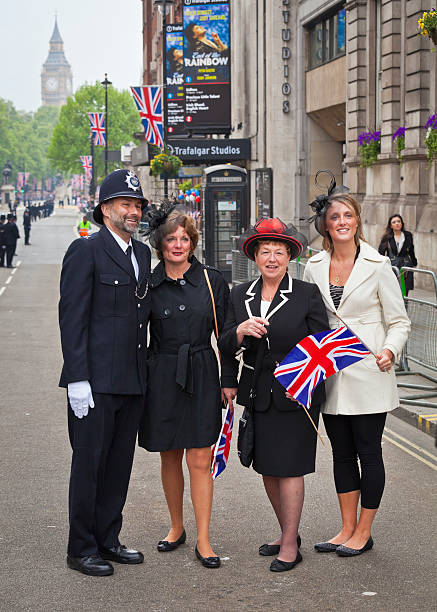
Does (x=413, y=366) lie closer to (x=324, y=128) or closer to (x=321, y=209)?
(x=321, y=209)

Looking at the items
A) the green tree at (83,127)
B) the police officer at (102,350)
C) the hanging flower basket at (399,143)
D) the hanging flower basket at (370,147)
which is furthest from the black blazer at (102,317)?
the green tree at (83,127)

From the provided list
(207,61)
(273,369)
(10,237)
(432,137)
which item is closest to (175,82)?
(207,61)

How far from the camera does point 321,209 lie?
571 cm

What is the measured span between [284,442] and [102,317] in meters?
1.23

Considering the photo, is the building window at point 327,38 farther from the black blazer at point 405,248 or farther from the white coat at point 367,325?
the white coat at point 367,325

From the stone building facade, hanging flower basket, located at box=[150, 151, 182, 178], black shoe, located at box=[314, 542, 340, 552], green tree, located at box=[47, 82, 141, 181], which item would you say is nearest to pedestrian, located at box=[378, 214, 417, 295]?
the stone building facade

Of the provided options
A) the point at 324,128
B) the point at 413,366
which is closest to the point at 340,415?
the point at 413,366

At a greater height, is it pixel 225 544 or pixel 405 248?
pixel 405 248

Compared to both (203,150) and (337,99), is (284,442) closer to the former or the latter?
(337,99)

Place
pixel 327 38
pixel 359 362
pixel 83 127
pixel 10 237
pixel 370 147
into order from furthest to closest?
pixel 83 127 → pixel 10 237 → pixel 327 38 → pixel 370 147 → pixel 359 362

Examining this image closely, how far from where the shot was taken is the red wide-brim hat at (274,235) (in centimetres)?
544

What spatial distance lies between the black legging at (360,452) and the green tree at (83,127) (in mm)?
119399

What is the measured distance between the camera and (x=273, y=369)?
5371mm

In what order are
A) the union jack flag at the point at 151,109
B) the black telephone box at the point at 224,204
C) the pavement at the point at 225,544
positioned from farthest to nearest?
1. the union jack flag at the point at 151,109
2. the black telephone box at the point at 224,204
3. the pavement at the point at 225,544
